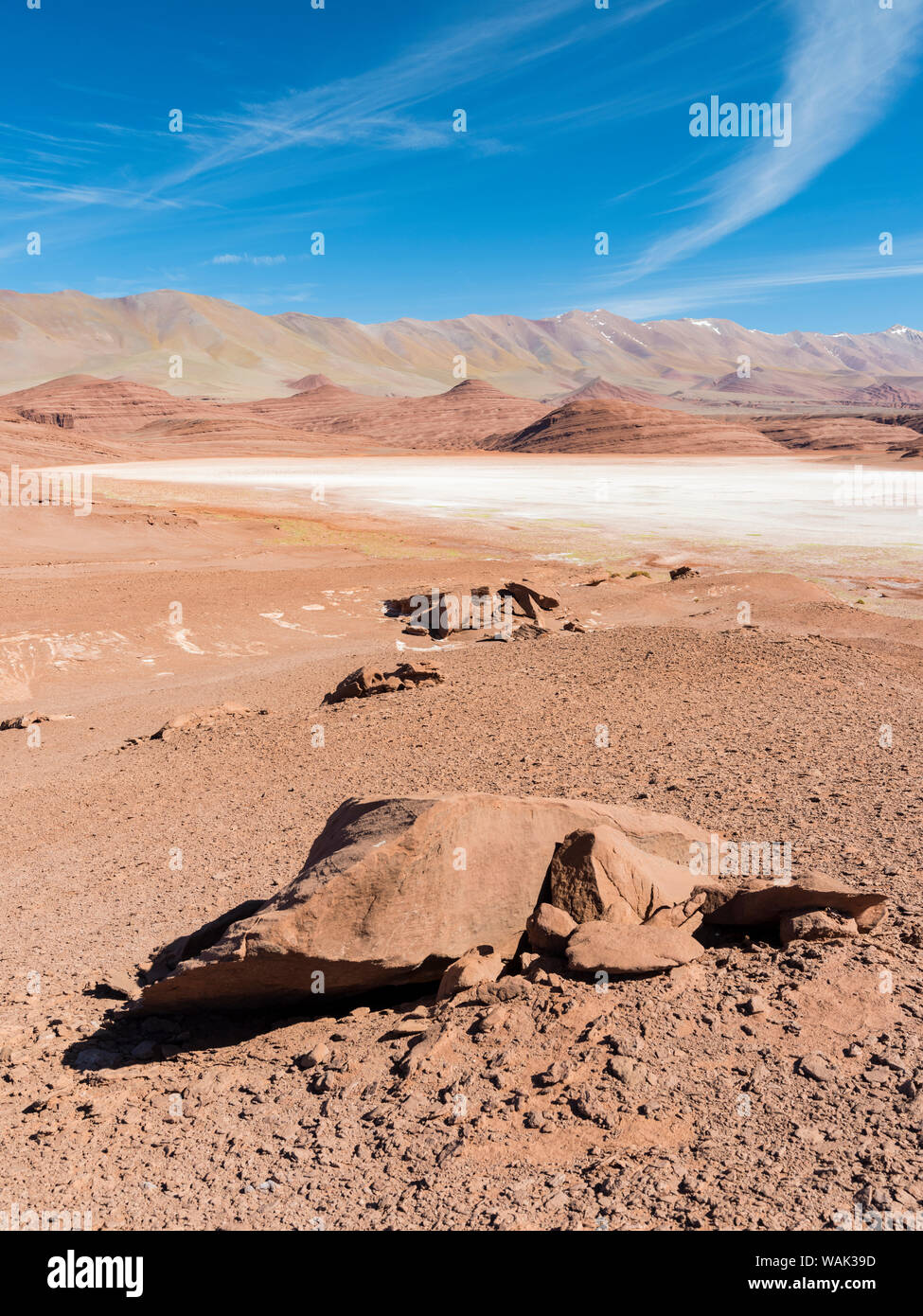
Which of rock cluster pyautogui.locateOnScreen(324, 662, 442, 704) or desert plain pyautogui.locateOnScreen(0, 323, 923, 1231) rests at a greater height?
rock cluster pyautogui.locateOnScreen(324, 662, 442, 704)

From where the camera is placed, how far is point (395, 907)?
400 cm

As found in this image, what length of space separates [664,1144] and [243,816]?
4.88 m

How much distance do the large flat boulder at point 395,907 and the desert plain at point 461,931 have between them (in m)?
0.03

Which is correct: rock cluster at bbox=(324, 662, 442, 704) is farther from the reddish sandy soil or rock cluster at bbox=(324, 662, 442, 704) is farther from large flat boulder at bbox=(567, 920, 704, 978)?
large flat boulder at bbox=(567, 920, 704, 978)

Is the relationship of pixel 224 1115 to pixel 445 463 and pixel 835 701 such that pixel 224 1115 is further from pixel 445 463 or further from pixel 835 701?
pixel 445 463

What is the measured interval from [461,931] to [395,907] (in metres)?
0.32

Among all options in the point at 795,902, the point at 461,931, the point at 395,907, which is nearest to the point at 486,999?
the point at 461,931

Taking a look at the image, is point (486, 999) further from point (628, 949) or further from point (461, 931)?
point (628, 949)

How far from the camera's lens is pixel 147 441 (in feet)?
293

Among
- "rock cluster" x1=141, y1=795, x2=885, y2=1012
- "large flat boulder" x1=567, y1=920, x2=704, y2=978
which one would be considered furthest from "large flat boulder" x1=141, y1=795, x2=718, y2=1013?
"large flat boulder" x1=567, y1=920, x2=704, y2=978

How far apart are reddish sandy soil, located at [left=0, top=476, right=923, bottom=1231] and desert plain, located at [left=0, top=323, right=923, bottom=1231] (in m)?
0.02

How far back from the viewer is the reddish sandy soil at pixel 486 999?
2.98 m

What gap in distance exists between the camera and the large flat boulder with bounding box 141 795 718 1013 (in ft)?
12.9
